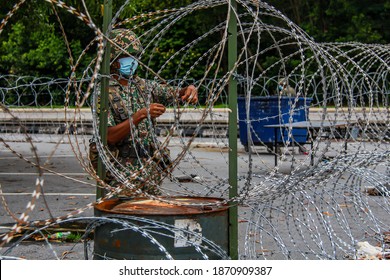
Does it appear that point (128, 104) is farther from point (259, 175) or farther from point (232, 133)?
point (232, 133)

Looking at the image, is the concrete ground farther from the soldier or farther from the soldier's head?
the soldier's head

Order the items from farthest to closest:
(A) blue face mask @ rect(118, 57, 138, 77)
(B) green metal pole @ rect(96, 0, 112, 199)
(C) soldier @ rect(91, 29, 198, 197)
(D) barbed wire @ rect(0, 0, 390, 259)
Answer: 1. (A) blue face mask @ rect(118, 57, 138, 77)
2. (C) soldier @ rect(91, 29, 198, 197)
3. (B) green metal pole @ rect(96, 0, 112, 199)
4. (D) barbed wire @ rect(0, 0, 390, 259)

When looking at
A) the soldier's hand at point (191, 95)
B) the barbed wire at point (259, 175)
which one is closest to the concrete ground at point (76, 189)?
the barbed wire at point (259, 175)

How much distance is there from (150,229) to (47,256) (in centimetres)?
260

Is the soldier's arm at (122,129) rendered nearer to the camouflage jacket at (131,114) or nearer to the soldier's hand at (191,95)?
the camouflage jacket at (131,114)

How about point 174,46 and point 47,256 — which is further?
point 174,46

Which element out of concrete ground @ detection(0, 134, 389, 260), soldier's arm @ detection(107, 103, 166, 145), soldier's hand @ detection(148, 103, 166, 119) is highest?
soldier's hand @ detection(148, 103, 166, 119)

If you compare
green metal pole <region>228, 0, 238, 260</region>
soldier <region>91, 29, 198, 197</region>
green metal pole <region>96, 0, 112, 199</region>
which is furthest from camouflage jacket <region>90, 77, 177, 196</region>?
green metal pole <region>228, 0, 238, 260</region>

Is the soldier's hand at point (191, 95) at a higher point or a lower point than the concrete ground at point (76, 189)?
higher

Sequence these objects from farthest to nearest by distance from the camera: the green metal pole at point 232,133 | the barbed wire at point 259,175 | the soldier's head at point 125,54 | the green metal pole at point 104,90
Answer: the soldier's head at point 125,54 < the green metal pole at point 104,90 < the green metal pole at point 232,133 < the barbed wire at point 259,175

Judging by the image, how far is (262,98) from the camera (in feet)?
52.7

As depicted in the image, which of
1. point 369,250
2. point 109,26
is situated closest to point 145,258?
point 109,26
